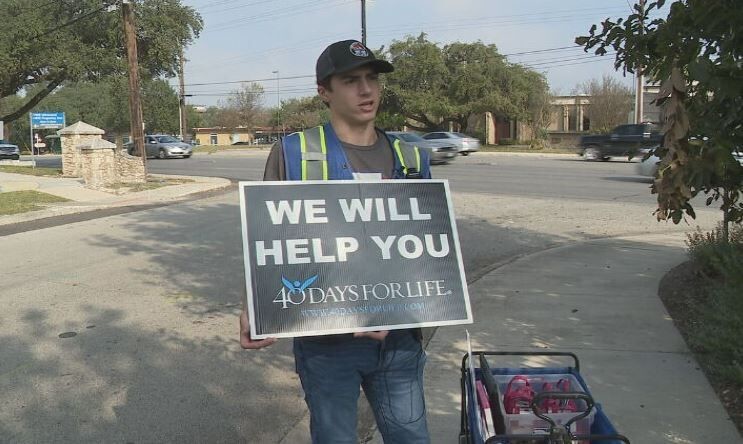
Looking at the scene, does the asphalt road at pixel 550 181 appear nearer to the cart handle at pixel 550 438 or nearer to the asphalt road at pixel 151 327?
the asphalt road at pixel 151 327

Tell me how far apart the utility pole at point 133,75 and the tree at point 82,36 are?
3916mm

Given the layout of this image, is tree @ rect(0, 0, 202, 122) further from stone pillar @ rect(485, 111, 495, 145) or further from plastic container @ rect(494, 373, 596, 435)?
stone pillar @ rect(485, 111, 495, 145)

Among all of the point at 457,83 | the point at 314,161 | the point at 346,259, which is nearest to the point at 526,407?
the point at 346,259

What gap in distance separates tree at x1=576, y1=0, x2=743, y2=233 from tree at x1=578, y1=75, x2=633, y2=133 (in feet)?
144

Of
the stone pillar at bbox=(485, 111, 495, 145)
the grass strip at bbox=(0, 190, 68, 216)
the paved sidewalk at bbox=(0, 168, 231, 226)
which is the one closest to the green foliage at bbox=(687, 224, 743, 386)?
the paved sidewalk at bbox=(0, 168, 231, 226)

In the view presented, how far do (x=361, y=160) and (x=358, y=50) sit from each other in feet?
1.26

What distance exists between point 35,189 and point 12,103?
78.6 m

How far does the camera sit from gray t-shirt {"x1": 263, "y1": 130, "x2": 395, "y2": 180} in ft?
7.52

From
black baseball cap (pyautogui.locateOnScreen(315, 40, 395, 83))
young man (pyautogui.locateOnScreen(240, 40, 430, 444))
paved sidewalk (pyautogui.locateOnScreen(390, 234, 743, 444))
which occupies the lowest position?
paved sidewalk (pyautogui.locateOnScreen(390, 234, 743, 444))

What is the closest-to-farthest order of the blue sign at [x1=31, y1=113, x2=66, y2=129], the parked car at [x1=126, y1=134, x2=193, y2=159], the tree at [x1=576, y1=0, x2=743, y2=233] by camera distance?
the tree at [x1=576, y1=0, x2=743, y2=233]
the blue sign at [x1=31, y1=113, x2=66, y2=129]
the parked car at [x1=126, y1=134, x2=193, y2=159]

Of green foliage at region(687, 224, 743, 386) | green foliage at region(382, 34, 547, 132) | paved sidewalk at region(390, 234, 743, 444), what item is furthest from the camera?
green foliage at region(382, 34, 547, 132)

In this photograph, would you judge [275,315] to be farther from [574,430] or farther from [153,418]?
[153,418]

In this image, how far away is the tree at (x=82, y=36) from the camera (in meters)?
22.8

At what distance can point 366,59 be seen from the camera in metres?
2.20
